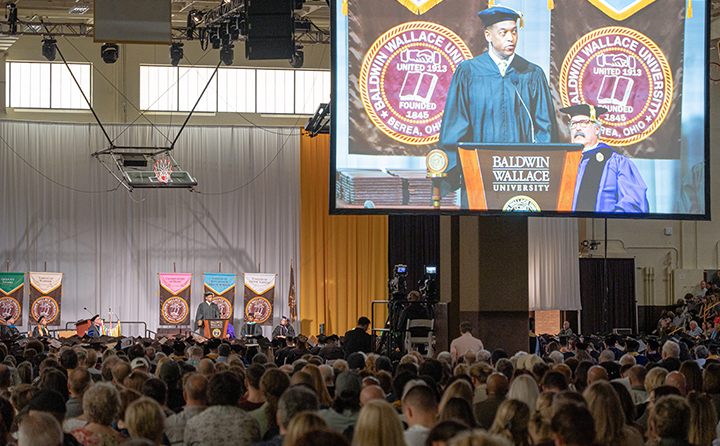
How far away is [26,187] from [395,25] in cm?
1537

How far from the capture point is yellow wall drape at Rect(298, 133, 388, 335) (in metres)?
22.5

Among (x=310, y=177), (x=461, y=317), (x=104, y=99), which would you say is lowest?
(x=461, y=317)

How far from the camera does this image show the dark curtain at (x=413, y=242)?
22.5 metres

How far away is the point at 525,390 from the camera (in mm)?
4809

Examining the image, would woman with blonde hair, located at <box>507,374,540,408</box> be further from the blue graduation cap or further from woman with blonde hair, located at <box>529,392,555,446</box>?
the blue graduation cap

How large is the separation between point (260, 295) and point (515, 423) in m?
17.5

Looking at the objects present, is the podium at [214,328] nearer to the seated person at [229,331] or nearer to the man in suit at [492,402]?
the seated person at [229,331]

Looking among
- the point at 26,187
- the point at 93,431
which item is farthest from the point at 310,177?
the point at 93,431

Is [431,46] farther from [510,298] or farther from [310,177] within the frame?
[310,177]

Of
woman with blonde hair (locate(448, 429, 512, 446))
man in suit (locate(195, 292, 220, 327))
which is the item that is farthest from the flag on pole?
woman with blonde hair (locate(448, 429, 512, 446))

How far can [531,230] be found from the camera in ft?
73.8

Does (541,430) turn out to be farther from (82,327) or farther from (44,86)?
(44,86)

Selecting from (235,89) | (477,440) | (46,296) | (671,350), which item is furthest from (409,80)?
(46,296)

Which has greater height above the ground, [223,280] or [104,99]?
[104,99]
